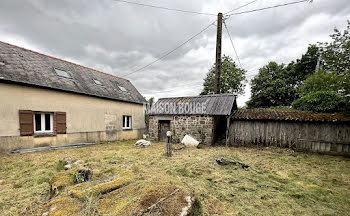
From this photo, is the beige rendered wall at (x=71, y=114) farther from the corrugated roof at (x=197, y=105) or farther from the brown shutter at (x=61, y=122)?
the corrugated roof at (x=197, y=105)

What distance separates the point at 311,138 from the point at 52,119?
48.9 ft

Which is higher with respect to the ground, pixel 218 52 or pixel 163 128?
pixel 218 52

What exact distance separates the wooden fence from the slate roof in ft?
30.2

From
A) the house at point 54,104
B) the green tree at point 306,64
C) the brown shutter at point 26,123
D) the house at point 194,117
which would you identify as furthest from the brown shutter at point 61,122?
the green tree at point 306,64

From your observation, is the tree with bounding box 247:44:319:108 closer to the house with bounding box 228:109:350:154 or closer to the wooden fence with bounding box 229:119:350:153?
the house with bounding box 228:109:350:154

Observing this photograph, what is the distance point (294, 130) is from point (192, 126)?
6.00 meters

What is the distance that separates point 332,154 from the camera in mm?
7297

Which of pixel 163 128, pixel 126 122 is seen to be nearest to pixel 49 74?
pixel 126 122

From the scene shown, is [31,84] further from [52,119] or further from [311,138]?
[311,138]

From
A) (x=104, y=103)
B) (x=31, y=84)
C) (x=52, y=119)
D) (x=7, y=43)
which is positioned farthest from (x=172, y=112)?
(x=7, y=43)

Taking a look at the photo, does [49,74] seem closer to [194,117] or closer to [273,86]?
[194,117]

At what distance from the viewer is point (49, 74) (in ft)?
27.9

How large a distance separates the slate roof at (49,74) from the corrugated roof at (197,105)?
3.20 metres

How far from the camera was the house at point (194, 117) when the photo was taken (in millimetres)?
9188
